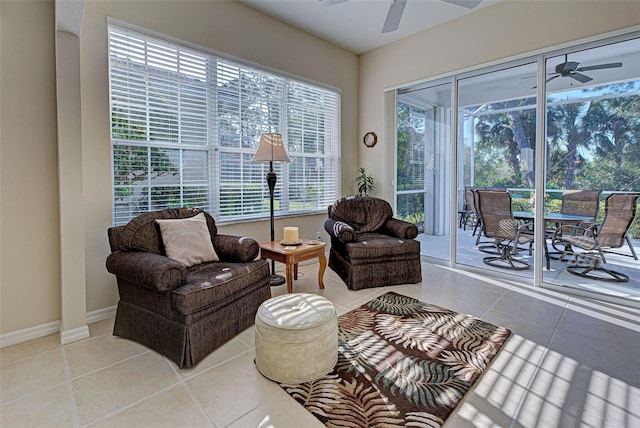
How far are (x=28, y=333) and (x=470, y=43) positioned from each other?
17.1 feet

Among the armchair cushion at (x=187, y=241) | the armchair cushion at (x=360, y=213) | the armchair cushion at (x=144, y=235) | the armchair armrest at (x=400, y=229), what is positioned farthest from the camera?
the armchair cushion at (x=360, y=213)

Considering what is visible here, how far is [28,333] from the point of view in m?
2.38

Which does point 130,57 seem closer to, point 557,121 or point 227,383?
point 227,383

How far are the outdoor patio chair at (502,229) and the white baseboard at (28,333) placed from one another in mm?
4482

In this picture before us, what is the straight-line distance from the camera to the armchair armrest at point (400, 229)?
3.74m

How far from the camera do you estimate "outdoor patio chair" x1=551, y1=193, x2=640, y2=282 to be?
306 centimetres

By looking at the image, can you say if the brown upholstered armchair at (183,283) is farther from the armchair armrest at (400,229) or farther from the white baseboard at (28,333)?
the armchair armrest at (400,229)

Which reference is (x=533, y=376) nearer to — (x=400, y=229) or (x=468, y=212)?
(x=400, y=229)

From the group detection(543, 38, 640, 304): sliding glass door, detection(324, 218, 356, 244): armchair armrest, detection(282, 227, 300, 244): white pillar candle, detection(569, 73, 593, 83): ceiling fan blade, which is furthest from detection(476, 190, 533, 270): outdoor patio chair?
detection(282, 227, 300, 244): white pillar candle

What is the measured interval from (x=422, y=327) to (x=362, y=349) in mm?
611

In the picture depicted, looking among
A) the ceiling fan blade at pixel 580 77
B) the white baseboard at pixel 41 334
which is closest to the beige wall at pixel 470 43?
the ceiling fan blade at pixel 580 77

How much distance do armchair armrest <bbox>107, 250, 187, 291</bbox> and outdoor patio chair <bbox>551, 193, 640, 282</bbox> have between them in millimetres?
3791

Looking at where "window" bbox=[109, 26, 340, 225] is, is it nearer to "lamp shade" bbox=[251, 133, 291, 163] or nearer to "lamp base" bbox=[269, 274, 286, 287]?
"lamp shade" bbox=[251, 133, 291, 163]

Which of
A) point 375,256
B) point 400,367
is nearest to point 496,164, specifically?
point 375,256
